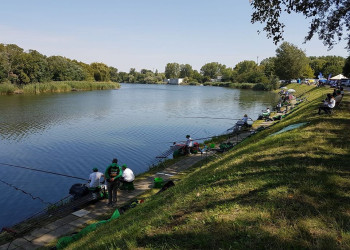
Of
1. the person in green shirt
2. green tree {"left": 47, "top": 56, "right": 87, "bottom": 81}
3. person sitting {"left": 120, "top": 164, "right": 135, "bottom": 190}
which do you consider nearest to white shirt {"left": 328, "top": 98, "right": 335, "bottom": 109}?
person sitting {"left": 120, "top": 164, "right": 135, "bottom": 190}

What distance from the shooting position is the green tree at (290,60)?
282 ft

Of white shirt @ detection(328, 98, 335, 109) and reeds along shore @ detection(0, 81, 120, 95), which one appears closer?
white shirt @ detection(328, 98, 335, 109)

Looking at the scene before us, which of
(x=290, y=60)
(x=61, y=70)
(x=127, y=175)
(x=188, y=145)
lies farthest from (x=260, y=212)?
(x=61, y=70)

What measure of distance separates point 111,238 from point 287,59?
94709 mm

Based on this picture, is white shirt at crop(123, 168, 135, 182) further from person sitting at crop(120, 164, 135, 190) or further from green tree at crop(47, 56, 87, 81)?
green tree at crop(47, 56, 87, 81)

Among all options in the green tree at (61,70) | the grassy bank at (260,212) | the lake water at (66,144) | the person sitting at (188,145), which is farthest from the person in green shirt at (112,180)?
the green tree at (61,70)

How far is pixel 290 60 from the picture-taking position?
86.8 metres

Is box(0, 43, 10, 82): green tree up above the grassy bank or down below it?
above

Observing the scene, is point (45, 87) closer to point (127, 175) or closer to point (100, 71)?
point (100, 71)

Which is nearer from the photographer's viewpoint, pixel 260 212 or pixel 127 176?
pixel 260 212

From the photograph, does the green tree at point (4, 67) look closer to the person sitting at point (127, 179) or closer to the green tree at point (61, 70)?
the green tree at point (61, 70)

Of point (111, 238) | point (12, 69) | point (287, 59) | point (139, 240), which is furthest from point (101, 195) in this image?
point (287, 59)

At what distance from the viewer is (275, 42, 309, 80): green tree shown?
86.0 metres

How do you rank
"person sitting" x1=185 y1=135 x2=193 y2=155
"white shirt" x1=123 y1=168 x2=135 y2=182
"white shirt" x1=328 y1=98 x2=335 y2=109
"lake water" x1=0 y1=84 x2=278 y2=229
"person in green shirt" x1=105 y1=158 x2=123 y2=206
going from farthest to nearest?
1. "person sitting" x1=185 y1=135 x2=193 y2=155
2. "white shirt" x1=328 y1=98 x2=335 y2=109
3. "lake water" x1=0 y1=84 x2=278 y2=229
4. "white shirt" x1=123 y1=168 x2=135 y2=182
5. "person in green shirt" x1=105 y1=158 x2=123 y2=206
